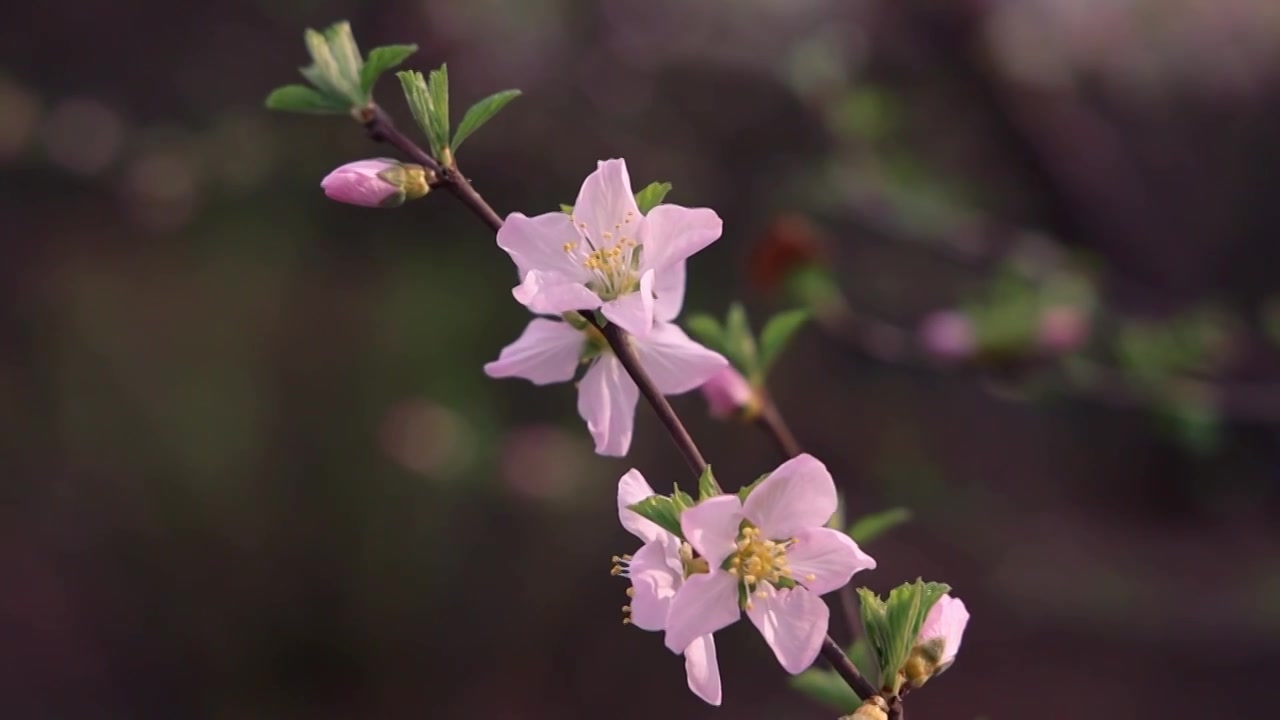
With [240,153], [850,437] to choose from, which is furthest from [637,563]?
[240,153]

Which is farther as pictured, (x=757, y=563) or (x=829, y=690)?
(x=829, y=690)

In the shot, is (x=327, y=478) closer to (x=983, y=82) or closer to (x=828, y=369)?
(x=828, y=369)

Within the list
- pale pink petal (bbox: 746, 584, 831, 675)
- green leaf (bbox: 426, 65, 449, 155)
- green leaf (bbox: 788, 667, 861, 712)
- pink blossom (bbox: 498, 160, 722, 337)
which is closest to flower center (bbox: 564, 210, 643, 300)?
pink blossom (bbox: 498, 160, 722, 337)

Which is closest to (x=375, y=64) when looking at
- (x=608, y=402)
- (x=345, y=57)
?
(x=345, y=57)

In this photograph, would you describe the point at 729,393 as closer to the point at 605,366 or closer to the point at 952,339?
the point at 605,366

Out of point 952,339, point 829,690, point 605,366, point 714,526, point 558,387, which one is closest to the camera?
point 714,526

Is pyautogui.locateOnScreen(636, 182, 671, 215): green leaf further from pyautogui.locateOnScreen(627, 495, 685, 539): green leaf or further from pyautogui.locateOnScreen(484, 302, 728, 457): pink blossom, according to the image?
pyautogui.locateOnScreen(627, 495, 685, 539): green leaf

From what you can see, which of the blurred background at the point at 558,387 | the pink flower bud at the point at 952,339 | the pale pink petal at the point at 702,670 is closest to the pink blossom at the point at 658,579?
the pale pink petal at the point at 702,670
